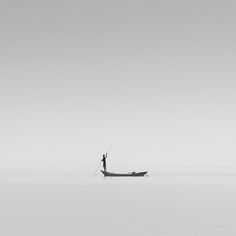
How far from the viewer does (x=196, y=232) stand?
1491 inches

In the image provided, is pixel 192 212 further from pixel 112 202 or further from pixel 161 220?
pixel 112 202

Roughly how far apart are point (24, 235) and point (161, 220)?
46.8 ft

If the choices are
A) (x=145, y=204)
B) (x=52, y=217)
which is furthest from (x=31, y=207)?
(x=145, y=204)

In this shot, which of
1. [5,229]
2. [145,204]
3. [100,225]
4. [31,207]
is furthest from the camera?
[145,204]

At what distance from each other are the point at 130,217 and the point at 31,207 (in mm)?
15330

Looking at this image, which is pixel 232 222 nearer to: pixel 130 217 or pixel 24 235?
pixel 130 217

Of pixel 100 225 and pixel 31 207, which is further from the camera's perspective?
pixel 31 207

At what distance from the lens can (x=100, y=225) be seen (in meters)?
42.0

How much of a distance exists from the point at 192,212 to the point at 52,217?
50.5 feet

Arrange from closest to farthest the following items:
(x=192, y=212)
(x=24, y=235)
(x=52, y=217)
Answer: (x=24, y=235) < (x=52, y=217) < (x=192, y=212)

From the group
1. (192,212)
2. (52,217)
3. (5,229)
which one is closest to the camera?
(5,229)

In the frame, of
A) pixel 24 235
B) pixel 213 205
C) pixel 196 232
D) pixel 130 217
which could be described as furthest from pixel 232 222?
pixel 24 235

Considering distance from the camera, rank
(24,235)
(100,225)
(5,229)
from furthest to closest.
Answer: (100,225), (5,229), (24,235)

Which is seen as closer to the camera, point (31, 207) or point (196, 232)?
point (196, 232)
